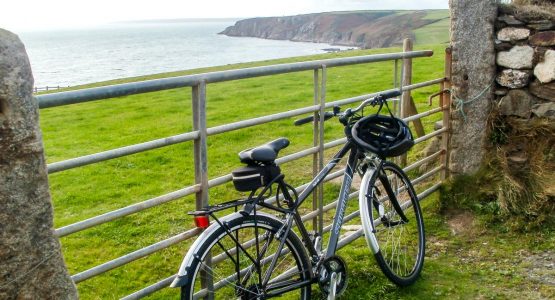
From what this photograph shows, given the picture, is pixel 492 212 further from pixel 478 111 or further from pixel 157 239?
pixel 157 239

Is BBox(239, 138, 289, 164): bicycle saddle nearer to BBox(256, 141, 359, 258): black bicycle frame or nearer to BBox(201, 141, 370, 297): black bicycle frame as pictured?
BBox(201, 141, 370, 297): black bicycle frame

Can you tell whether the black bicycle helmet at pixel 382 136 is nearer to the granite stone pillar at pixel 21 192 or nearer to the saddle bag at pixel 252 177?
the saddle bag at pixel 252 177

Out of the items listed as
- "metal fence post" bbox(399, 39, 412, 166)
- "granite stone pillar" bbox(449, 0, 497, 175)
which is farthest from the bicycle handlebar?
"granite stone pillar" bbox(449, 0, 497, 175)

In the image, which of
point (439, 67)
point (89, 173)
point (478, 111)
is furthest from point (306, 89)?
point (478, 111)

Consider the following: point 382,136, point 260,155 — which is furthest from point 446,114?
point 260,155

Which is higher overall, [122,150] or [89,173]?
[122,150]

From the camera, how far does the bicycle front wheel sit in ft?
13.8

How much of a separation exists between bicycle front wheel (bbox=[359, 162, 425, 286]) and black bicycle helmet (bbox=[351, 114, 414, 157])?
0.74 ft

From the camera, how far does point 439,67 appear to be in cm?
1617

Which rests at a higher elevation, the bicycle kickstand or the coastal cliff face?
the coastal cliff face

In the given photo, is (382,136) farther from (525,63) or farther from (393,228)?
(525,63)

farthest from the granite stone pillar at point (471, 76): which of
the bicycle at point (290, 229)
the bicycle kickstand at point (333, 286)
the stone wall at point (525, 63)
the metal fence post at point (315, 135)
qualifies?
the bicycle kickstand at point (333, 286)

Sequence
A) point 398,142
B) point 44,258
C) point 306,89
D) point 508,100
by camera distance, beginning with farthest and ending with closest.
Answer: point 306,89, point 508,100, point 398,142, point 44,258

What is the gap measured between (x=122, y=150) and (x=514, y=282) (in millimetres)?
3319
